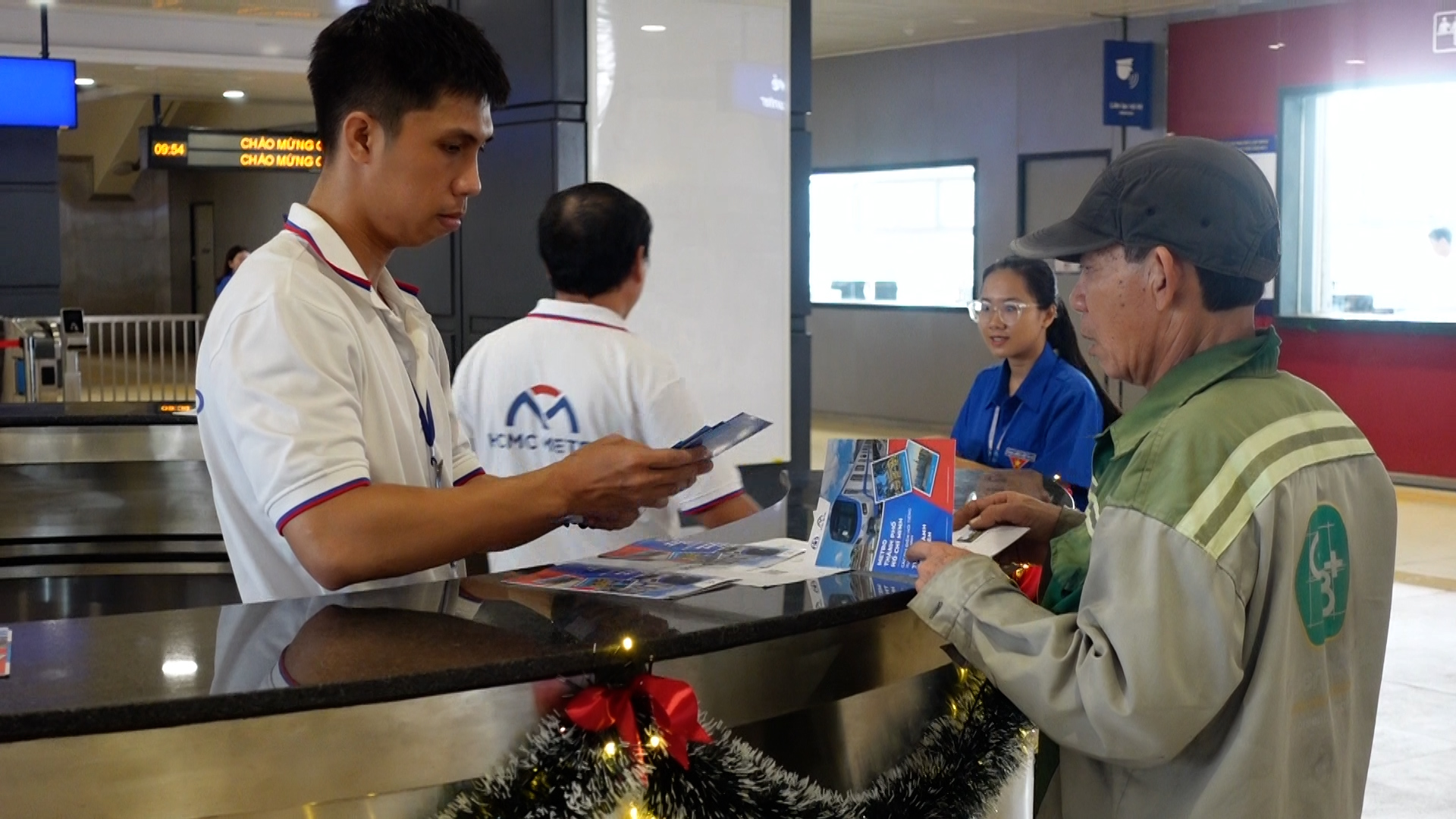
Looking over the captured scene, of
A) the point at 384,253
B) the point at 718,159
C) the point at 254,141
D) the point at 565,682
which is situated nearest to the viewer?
the point at 565,682

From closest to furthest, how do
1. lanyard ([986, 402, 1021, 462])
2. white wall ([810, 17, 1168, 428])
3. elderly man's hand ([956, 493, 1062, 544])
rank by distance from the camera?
elderly man's hand ([956, 493, 1062, 544]) → lanyard ([986, 402, 1021, 462]) → white wall ([810, 17, 1168, 428])

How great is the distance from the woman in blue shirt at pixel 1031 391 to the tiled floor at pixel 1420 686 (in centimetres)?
136

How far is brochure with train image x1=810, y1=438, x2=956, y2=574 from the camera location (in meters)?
2.01

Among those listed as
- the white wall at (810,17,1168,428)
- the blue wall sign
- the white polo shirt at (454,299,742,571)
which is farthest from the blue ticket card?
the white wall at (810,17,1168,428)

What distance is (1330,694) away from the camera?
174 cm

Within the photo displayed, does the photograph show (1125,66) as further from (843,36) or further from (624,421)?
(624,421)

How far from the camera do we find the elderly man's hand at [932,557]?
1.82 metres

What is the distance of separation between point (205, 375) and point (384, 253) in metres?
0.33

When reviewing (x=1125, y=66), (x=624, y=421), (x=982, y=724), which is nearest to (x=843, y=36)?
(x=1125, y=66)

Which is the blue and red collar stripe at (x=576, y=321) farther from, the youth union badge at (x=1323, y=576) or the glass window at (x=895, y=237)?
the glass window at (x=895, y=237)

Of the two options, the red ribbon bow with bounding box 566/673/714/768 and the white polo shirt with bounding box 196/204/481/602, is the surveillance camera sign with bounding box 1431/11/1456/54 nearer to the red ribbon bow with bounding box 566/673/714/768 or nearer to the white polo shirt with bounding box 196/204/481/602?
the white polo shirt with bounding box 196/204/481/602

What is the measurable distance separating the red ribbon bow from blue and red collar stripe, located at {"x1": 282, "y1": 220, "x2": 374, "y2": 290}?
2.20 feet

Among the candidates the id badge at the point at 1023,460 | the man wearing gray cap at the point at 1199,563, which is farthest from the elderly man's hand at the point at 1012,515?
the id badge at the point at 1023,460

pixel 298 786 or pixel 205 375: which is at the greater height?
pixel 205 375
